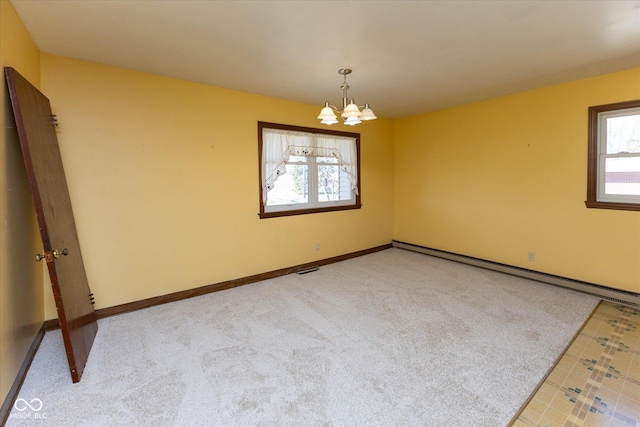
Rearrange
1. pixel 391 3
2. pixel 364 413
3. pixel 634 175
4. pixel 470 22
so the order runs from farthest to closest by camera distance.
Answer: pixel 634 175 < pixel 470 22 < pixel 391 3 < pixel 364 413

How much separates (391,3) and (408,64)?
1.10 meters

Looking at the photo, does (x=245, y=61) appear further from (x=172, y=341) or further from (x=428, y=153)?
(x=428, y=153)

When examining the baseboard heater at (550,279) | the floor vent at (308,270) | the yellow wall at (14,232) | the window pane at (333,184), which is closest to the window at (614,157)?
the baseboard heater at (550,279)

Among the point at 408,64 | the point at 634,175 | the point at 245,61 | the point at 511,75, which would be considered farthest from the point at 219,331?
the point at 634,175

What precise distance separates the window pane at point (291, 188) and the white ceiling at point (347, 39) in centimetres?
128

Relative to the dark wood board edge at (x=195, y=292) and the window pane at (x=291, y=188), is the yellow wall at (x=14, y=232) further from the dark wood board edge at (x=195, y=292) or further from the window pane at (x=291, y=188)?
the window pane at (x=291, y=188)

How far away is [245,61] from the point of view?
285cm

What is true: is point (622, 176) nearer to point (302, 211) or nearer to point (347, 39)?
point (347, 39)

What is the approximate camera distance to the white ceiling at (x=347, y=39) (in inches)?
79.4

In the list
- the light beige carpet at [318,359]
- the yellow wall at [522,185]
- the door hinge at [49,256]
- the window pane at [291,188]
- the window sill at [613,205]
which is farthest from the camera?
the window pane at [291,188]

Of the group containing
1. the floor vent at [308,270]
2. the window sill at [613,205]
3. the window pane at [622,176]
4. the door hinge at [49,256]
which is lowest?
the floor vent at [308,270]

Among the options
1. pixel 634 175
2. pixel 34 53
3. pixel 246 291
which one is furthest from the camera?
pixel 246 291

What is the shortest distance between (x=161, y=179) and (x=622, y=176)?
5.06 metres

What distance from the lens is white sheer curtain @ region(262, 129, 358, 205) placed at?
4.12 meters
